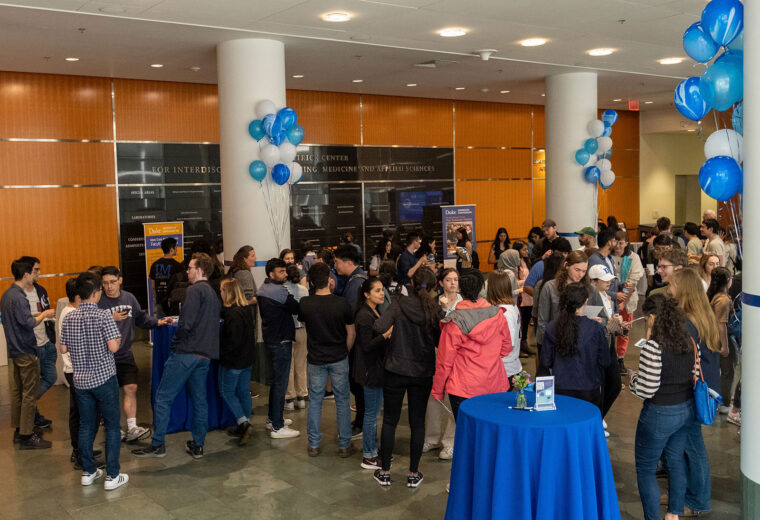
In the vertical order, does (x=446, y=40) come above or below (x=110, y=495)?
above

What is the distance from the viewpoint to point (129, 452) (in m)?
6.15

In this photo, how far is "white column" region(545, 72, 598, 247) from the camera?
481 inches

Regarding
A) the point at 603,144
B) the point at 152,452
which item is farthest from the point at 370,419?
the point at 603,144

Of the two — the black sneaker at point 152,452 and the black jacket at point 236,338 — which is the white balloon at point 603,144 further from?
the black sneaker at point 152,452

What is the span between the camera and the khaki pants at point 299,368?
7.26 metres

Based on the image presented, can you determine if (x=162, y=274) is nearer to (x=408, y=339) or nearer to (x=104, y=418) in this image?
(x=104, y=418)

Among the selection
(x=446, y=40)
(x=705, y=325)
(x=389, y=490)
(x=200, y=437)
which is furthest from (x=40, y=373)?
(x=446, y=40)

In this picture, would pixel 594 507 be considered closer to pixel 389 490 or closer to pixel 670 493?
pixel 670 493

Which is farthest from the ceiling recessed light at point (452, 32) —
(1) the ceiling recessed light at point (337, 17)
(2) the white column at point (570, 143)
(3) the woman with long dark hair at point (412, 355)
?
(3) the woman with long dark hair at point (412, 355)

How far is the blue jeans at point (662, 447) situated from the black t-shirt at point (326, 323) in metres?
2.23

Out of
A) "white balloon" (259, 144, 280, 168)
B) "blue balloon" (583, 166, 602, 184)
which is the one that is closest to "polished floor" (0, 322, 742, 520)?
"white balloon" (259, 144, 280, 168)

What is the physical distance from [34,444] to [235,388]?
169 centimetres

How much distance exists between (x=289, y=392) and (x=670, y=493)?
3802 millimetres

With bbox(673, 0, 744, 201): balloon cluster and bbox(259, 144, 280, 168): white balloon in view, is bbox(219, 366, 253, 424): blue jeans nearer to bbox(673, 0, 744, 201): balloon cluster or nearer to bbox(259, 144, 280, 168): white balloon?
bbox(259, 144, 280, 168): white balloon
